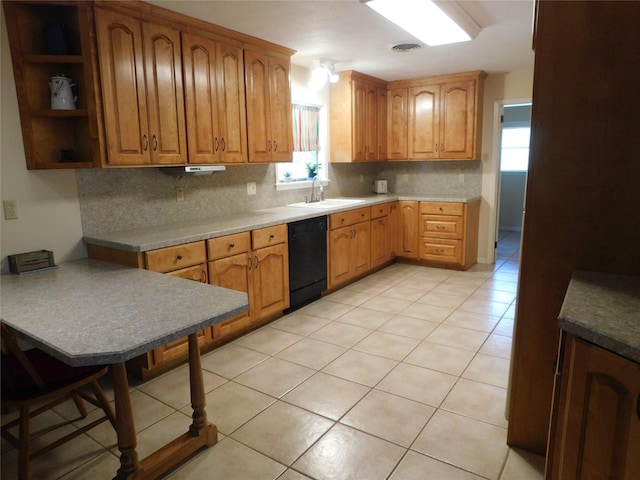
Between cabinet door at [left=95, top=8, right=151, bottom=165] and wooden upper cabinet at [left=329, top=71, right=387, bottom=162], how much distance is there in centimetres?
269

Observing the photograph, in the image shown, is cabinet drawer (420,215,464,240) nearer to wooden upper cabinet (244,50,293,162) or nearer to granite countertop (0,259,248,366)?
wooden upper cabinet (244,50,293,162)

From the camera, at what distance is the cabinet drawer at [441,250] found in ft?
16.8

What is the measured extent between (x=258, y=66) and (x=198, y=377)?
2.59 meters

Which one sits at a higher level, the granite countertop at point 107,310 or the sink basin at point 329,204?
the sink basin at point 329,204

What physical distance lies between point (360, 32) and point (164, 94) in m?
1.56

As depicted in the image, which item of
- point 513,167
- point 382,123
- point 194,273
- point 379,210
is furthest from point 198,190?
point 513,167

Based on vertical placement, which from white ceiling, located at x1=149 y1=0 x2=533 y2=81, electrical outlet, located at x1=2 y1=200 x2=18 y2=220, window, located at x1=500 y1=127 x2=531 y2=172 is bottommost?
electrical outlet, located at x1=2 y1=200 x2=18 y2=220

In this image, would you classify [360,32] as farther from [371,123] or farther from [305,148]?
[371,123]

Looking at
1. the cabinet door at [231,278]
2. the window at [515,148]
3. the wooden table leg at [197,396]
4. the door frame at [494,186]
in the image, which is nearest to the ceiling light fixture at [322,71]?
the cabinet door at [231,278]

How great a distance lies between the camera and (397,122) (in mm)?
5516

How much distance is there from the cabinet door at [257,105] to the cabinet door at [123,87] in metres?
0.94

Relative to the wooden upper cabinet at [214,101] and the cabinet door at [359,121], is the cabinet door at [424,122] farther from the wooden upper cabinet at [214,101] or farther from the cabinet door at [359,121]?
the wooden upper cabinet at [214,101]

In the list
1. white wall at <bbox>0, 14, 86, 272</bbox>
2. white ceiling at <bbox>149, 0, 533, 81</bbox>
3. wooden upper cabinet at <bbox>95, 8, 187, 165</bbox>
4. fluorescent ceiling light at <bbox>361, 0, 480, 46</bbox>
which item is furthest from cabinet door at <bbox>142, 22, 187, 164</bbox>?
fluorescent ceiling light at <bbox>361, 0, 480, 46</bbox>

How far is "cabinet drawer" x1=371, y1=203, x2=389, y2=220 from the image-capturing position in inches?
194
